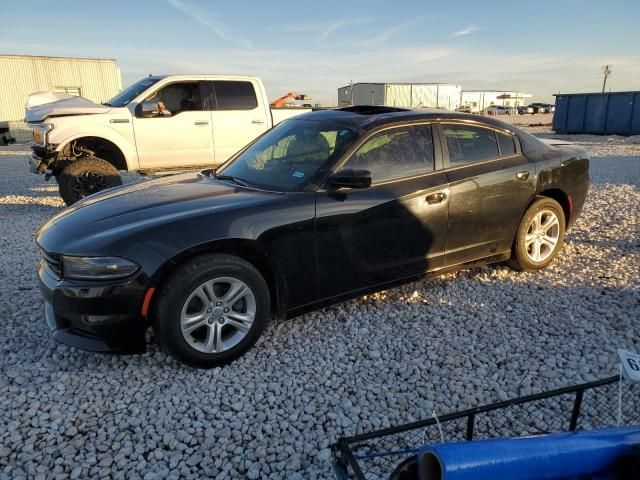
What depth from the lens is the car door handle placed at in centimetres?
376

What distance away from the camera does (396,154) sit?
3.79m

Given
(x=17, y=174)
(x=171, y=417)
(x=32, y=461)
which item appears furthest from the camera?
(x=17, y=174)

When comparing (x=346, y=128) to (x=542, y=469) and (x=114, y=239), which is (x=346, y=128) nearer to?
(x=114, y=239)

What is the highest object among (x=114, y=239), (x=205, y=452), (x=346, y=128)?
(x=346, y=128)

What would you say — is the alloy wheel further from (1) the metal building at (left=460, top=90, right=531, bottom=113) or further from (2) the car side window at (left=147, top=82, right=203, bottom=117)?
(1) the metal building at (left=460, top=90, right=531, bottom=113)

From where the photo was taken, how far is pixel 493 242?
4.29 metres

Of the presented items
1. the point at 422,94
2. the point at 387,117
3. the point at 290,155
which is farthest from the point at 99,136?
the point at 422,94

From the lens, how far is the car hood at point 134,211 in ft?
9.55

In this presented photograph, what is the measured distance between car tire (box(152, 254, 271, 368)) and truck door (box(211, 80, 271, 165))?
5.89 m

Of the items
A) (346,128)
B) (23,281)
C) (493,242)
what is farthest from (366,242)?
(23,281)

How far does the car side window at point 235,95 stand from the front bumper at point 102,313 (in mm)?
6210

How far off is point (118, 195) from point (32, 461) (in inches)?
78.3

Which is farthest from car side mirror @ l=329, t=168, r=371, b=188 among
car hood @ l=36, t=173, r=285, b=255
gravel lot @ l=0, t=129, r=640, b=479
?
gravel lot @ l=0, t=129, r=640, b=479

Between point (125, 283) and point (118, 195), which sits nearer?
point (125, 283)
